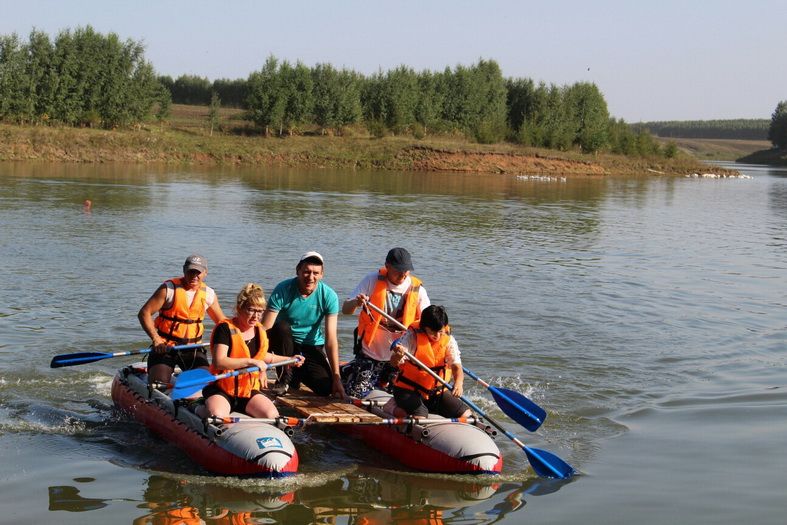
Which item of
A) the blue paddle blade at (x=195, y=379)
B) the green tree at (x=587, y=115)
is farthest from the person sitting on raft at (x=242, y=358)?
the green tree at (x=587, y=115)

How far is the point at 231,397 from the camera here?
29.7 feet

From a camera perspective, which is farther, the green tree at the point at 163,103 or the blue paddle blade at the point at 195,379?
the green tree at the point at 163,103

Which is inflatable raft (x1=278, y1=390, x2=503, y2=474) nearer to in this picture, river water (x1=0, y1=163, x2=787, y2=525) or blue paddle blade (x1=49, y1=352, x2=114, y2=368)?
river water (x1=0, y1=163, x2=787, y2=525)

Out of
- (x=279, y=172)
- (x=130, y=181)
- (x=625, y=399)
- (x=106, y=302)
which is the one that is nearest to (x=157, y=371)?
(x=625, y=399)

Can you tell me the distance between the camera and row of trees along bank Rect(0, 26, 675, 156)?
209ft

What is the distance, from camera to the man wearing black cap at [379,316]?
10.0m

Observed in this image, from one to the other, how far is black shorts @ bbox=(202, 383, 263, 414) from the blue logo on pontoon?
26.3 inches

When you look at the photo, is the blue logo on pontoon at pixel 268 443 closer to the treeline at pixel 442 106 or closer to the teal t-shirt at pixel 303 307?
the teal t-shirt at pixel 303 307

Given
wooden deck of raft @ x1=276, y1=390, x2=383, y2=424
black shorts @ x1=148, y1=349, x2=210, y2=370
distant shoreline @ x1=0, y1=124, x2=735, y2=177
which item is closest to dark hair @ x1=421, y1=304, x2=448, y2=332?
wooden deck of raft @ x1=276, y1=390, x2=383, y2=424

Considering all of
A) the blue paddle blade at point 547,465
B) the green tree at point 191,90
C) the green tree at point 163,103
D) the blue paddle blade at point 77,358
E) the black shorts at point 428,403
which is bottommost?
the blue paddle blade at point 547,465

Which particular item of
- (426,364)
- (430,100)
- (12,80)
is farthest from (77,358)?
(430,100)

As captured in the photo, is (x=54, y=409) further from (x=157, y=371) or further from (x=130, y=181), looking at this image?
(x=130, y=181)

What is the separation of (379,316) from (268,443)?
2.13 meters

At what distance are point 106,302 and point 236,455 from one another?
29.4 ft
